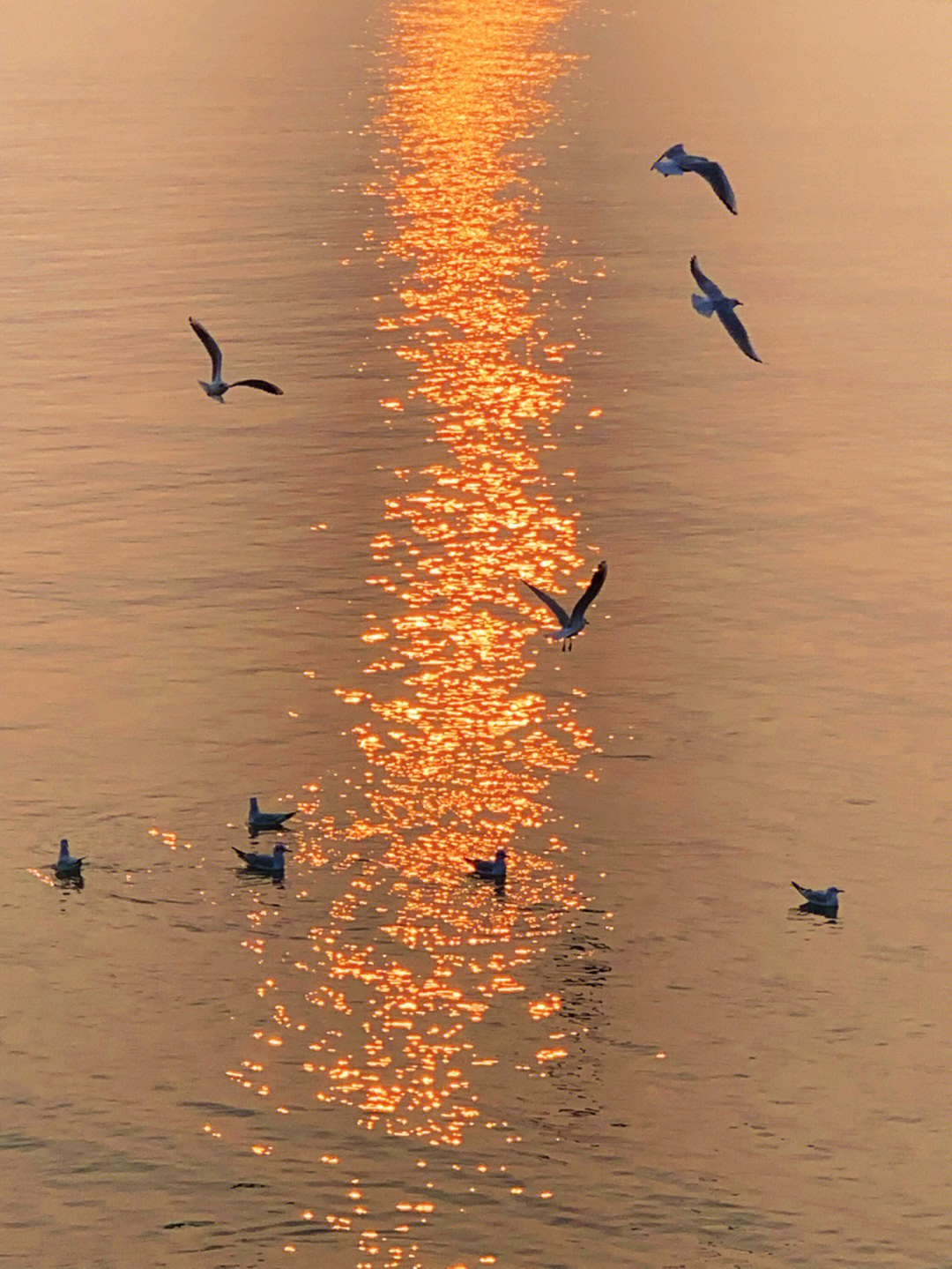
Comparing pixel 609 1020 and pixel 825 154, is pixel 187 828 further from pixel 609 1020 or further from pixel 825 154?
pixel 825 154

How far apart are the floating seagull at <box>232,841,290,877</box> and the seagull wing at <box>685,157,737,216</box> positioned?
16957mm

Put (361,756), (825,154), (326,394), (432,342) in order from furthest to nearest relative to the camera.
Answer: (825,154)
(432,342)
(326,394)
(361,756)

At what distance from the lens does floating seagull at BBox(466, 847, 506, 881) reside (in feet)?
159

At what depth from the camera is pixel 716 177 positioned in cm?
3700

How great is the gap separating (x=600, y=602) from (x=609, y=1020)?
25884 mm

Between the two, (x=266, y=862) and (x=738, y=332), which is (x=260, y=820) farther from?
(x=738, y=332)

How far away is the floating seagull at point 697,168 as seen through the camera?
3656 centimetres

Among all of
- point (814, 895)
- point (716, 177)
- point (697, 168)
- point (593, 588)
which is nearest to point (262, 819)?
point (814, 895)

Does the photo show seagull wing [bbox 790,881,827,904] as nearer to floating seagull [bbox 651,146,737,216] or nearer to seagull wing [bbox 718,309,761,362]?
seagull wing [bbox 718,309,761,362]

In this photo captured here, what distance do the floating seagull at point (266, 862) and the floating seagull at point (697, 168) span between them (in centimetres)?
1628

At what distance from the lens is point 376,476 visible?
7912 cm

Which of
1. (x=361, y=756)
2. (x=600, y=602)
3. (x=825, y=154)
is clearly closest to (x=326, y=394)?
(x=600, y=602)

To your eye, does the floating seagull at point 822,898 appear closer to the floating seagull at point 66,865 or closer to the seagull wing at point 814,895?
the seagull wing at point 814,895

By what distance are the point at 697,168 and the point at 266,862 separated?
17.6 metres
